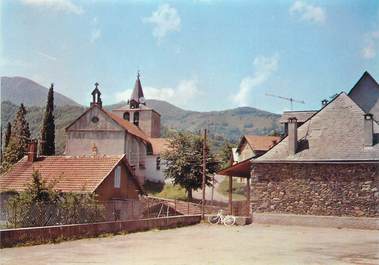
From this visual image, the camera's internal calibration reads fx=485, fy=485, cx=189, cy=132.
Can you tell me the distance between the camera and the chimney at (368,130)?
26.1 m

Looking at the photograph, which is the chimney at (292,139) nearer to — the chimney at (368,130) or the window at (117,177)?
the chimney at (368,130)

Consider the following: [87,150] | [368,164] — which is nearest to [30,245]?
[368,164]

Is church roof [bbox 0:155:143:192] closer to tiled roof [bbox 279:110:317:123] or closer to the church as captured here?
tiled roof [bbox 279:110:317:123]

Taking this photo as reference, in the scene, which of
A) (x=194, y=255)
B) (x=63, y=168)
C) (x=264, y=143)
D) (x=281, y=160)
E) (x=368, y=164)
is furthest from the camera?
(x=264, y=143)

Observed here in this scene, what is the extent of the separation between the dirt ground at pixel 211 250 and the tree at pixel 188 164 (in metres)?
27.0

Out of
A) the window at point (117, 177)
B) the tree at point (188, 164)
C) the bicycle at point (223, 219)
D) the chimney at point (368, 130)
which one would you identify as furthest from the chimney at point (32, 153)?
the chimney at point (368, 130)

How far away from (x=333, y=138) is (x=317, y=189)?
3.18 meters

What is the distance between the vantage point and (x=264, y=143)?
213 feet

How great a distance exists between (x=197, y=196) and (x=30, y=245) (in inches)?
1581

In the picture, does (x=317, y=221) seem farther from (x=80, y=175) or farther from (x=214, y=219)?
(x=80, y=175)

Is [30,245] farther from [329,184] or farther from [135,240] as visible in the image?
[329,184]

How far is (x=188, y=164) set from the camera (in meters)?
49.8

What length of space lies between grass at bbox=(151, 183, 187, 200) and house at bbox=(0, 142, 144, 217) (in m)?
20.8

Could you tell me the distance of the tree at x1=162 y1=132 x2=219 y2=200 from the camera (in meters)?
49.5
